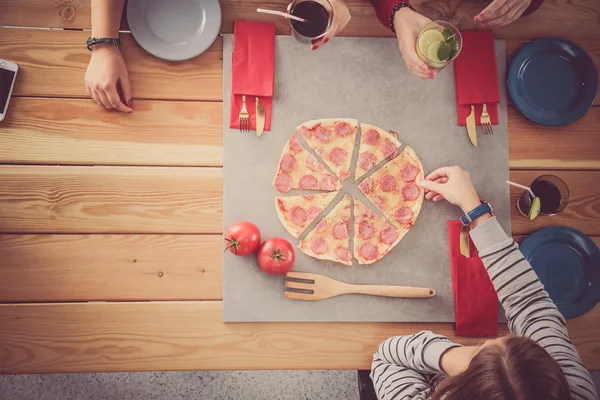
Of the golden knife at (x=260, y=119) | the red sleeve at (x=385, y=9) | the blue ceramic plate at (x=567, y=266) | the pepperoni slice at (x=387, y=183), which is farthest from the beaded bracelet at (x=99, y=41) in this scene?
the blue ceramic plate at (x=567, y=266)

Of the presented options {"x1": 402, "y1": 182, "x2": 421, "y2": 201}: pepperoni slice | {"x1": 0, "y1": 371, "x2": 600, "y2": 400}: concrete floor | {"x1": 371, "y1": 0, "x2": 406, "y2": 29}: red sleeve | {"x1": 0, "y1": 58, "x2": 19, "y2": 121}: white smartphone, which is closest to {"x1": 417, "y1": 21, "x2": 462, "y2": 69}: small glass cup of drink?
{"x1": 371, "y1": 0, "x2": 406, "y2": 29}: red sleeve

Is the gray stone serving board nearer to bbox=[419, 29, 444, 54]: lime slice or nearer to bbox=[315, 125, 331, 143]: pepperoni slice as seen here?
bbox=[315, 125, 331, 143]: pepperoni slice

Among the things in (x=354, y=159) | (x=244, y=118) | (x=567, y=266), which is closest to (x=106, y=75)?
(x=244, y=118)

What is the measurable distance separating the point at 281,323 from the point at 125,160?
2.07ft

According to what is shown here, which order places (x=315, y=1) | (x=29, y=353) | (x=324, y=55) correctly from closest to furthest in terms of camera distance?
(x=315, y=1), (x=29, y=353), (x=324, y=55)

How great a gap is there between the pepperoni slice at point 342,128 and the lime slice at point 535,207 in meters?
0.55

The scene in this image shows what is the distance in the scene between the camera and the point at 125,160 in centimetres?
128

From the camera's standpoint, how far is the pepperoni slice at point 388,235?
1301 mm

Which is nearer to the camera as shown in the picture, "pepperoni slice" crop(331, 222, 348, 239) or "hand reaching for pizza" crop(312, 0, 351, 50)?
"hand reaching for pizza" crop(312, 0, 351, 50)

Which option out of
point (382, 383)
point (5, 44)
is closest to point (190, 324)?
point (382, 383)

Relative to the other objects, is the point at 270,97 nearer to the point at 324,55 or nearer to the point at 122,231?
the point at 324,55

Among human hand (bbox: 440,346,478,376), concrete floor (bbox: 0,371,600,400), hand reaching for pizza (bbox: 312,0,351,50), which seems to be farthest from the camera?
concrete floor (bbox: 0,371,600,400)

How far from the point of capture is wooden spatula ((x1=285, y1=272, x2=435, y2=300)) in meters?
1.26

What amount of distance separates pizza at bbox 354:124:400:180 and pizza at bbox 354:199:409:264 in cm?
12
